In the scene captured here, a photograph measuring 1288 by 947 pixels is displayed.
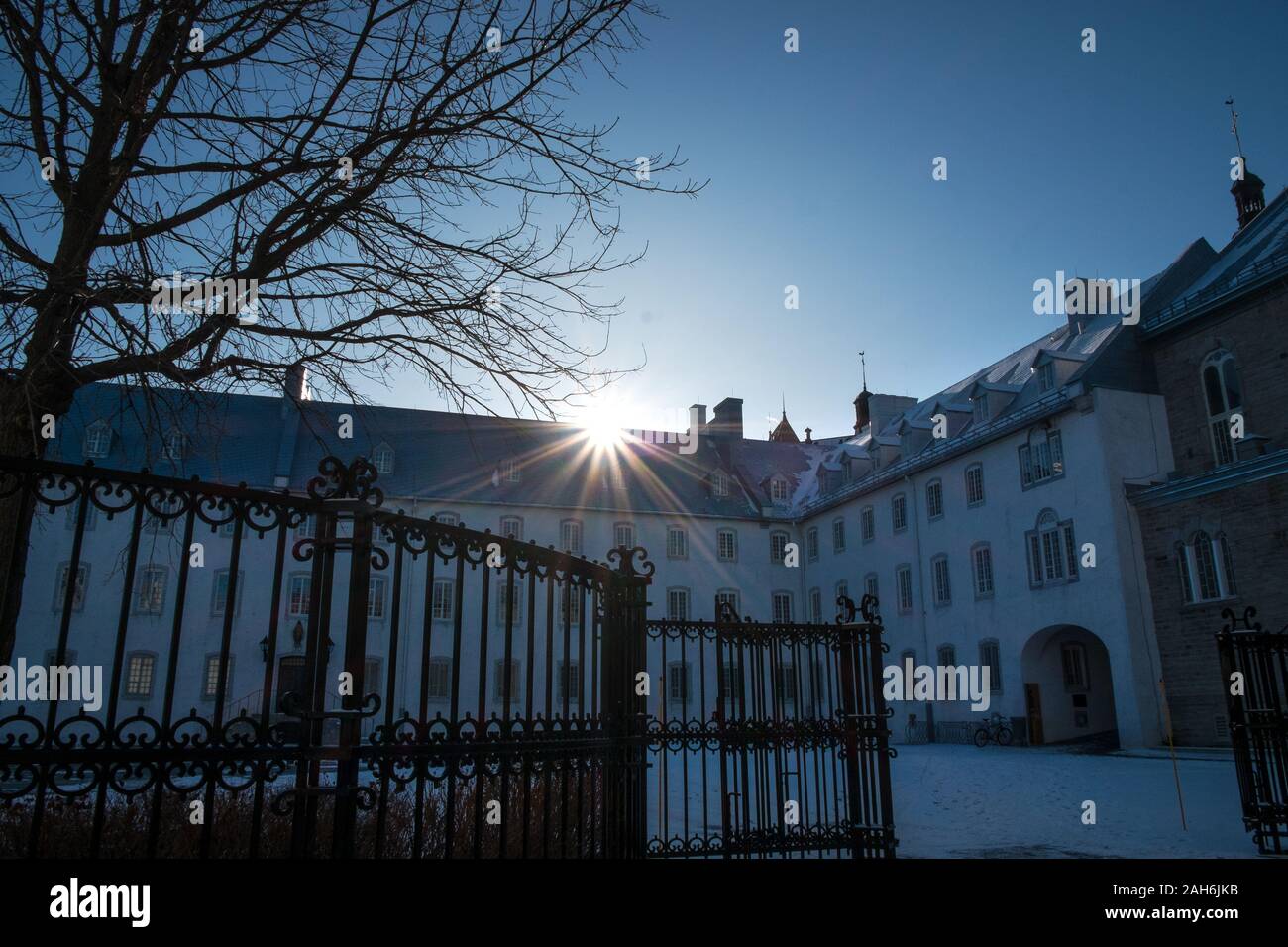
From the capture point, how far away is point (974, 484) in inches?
1201

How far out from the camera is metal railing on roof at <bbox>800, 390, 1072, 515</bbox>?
88.8 feet

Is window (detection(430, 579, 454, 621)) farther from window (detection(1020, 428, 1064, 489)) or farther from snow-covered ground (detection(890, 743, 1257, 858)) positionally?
window (detection(1020, 428, 1064, 489))

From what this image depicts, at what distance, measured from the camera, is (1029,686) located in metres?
27.7

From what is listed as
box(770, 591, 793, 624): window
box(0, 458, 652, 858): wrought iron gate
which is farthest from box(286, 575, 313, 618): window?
box(0, 458, 652, 858): wrought iron gate

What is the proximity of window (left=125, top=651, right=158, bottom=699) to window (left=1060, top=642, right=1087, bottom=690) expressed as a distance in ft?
97.3

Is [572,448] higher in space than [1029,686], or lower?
higher

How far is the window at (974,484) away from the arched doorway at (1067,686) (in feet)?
16.2

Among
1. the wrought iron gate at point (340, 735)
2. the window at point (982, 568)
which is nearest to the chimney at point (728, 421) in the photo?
the window at point (982, 568)

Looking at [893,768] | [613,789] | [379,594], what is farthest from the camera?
[379,594]

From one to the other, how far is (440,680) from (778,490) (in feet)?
61.0

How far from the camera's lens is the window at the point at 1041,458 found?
26953 mm
